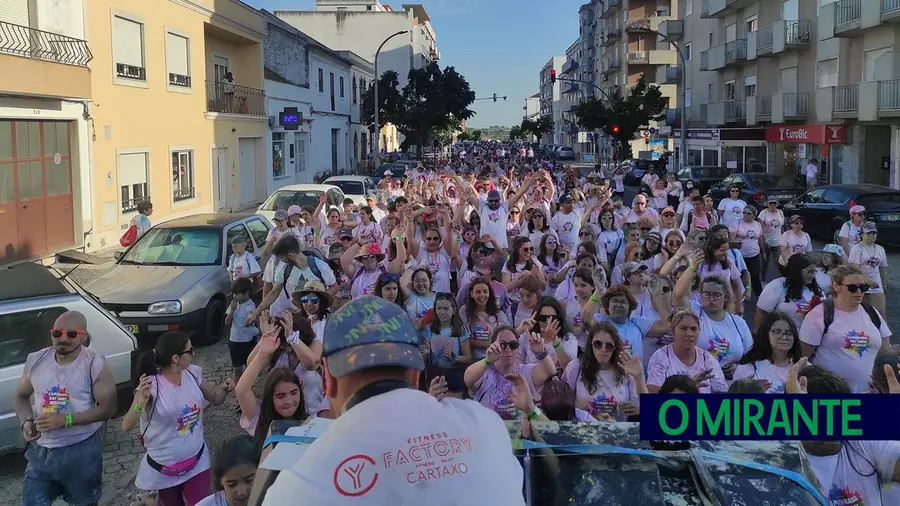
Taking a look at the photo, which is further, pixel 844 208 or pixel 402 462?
pixel 844 208

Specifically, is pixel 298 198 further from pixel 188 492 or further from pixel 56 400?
pixel 188 492

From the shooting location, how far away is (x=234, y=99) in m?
27.6

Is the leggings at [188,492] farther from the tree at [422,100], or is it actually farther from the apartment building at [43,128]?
the tree at [422,100]

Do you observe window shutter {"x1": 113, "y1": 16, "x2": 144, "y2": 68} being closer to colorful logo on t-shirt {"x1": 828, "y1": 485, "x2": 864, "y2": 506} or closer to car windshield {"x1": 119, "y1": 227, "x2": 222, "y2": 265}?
car windshield {"x1": 119, "y1": 227, "x2": 222, "y2": 265}

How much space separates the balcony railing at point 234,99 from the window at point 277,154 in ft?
6.13

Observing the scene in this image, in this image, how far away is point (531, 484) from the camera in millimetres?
2131

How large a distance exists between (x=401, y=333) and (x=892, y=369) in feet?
10.5

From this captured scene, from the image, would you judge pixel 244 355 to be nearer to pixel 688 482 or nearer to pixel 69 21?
pixel 688 482

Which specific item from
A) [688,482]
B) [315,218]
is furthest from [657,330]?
[315,218]

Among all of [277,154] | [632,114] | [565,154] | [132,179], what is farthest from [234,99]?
[565,154]

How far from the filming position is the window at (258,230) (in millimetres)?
11336

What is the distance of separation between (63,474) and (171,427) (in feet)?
2.36

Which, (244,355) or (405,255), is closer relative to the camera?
(244,355)

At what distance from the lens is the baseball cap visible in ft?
5.86
